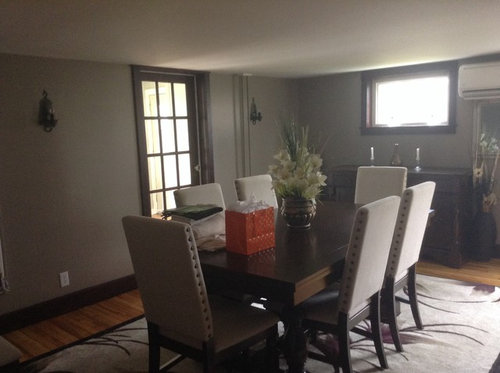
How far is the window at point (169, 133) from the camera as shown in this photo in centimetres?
402

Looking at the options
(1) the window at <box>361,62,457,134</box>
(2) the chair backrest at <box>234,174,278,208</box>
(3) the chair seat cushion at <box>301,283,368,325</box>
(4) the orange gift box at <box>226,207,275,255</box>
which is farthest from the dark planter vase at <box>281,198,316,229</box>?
(1) the window at <box>361,62,457,134</box>

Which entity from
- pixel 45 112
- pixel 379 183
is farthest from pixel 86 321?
pixel 379 183

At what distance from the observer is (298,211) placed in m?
2.67

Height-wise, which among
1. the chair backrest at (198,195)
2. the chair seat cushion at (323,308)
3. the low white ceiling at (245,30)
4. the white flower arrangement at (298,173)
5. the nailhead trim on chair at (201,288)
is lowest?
the chair seat cushion at (323,308)

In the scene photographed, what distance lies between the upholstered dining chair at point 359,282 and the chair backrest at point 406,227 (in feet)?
0.79

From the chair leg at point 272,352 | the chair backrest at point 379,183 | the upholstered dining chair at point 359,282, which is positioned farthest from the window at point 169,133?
the upholstered dining chair at point 359,282

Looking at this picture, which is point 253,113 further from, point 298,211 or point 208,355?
point 208,355

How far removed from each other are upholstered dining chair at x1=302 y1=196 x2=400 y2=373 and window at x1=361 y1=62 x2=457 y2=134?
2826mm

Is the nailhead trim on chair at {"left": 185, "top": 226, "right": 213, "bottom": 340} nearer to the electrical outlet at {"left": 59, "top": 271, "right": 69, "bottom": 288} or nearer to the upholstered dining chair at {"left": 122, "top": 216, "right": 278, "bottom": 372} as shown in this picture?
the upholstered dining chair at {"left": 122, "top": 216, "right": 278, "bottom": 372}

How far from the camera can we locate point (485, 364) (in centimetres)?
258

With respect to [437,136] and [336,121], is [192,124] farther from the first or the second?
[437,136]

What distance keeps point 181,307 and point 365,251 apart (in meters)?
0.91

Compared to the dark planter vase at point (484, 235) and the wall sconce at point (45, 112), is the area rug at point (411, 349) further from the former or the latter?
the wall sconce at point (45, 112)

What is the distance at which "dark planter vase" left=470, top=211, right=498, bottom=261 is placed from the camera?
4.34m
